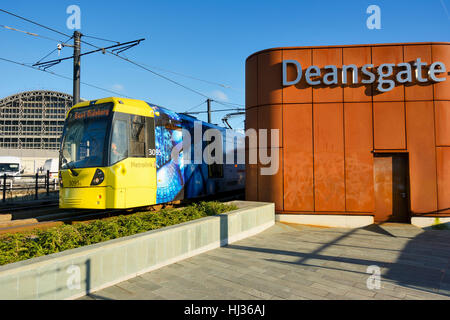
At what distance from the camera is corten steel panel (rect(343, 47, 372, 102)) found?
445 inches

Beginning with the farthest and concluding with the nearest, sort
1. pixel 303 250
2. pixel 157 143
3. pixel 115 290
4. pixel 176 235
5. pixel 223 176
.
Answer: pixel 223 176 → pixel 157 143 → pixel 303 250 → pixel 176 235 → pixel 115 290

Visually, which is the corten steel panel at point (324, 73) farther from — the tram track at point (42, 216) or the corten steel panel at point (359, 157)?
the tram track at point (42, 216)

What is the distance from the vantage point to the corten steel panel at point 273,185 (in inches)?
454

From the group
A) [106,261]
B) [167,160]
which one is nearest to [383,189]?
[167,160]

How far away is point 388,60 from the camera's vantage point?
11195 mm

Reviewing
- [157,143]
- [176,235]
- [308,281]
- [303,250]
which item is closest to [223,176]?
[157,143]

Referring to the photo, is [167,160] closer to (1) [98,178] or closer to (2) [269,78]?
(1) [98,178]

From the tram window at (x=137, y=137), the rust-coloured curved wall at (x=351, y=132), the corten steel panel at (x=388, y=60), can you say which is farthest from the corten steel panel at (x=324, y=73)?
the tram window at (x=137, y=137)

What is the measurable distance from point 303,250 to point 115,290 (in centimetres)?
464

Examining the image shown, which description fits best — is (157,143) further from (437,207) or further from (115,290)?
(437,207)

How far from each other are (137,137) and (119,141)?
2.07 feet

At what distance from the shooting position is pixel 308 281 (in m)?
5.58

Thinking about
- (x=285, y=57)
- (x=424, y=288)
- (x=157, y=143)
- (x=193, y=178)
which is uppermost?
(x=285, y=57)

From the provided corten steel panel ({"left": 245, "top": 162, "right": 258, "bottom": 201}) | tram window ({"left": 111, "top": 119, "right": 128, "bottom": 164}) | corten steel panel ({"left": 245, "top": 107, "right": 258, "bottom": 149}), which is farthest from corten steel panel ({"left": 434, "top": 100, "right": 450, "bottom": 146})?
tram window ({"left": 111, "top": 119, "right": 128, "bottom": 164})
